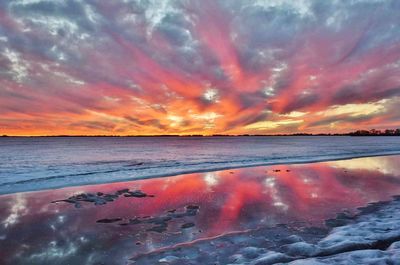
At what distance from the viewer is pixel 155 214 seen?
9.74m

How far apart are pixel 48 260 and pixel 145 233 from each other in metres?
2.49

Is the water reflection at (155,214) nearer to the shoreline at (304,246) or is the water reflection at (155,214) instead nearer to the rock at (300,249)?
the shoreline at (304,246)

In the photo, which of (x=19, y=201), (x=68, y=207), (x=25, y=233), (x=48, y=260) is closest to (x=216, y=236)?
(x=48, y=260)

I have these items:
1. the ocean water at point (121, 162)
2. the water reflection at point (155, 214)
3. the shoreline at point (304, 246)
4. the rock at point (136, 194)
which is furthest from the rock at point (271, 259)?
the ocean water at point (121, 162)

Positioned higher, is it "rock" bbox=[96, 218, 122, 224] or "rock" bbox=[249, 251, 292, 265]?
"rock" bbox=[96, 218, 122, 224]

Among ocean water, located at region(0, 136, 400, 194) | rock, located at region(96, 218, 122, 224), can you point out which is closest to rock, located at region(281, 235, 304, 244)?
rock, located at region(96, 218, 122, 224)

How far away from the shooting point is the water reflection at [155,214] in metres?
6.65

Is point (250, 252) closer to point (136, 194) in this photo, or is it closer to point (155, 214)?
point (155, 214)

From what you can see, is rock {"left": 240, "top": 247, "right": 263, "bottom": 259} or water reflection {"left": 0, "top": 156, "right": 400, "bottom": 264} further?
water reflection {"left": 0, "top": 156, "right": 400, "bottom": 264}

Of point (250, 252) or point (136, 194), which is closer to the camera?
point (250, 252)

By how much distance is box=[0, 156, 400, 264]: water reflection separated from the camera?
665cm

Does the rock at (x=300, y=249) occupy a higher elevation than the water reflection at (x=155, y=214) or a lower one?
lower

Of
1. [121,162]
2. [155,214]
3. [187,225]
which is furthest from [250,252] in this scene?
[121,162]

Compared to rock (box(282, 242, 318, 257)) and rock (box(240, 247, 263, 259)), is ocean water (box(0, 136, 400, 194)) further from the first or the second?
rock (box(282, 242, 318, 257))
